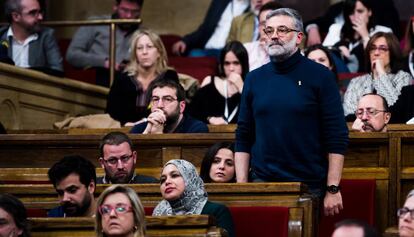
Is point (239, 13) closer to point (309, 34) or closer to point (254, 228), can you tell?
point (309, 34)

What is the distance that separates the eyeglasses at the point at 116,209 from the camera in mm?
7020

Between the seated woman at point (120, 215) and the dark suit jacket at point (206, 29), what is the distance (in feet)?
18.4

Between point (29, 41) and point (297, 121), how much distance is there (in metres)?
4.41

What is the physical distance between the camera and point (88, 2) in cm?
1427

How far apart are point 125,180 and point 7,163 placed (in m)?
1.42

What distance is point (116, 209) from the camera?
7.03 meters

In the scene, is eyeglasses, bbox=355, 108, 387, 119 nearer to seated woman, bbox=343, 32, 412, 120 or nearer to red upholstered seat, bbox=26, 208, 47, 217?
seated woman, bbox=343, 32, 412, 120

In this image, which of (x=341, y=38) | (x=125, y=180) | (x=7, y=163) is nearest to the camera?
(x=125, y=180)

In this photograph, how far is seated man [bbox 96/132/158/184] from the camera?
27.6ft

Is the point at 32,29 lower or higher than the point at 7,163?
higher

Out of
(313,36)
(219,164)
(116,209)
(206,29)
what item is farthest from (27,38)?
(116,209)

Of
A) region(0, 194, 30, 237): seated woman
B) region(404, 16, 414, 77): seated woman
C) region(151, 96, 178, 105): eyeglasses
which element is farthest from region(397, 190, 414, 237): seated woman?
region(404, 16, 414, 77): seated woman

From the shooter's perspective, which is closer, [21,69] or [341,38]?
[21,69]

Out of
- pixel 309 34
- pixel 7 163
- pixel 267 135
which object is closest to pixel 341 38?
pixel 309 34
